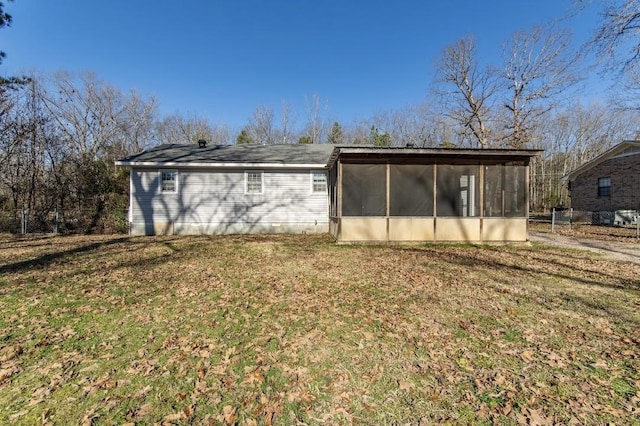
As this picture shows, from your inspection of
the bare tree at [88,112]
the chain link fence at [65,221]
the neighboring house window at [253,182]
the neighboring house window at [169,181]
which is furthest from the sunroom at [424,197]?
the bare tree at [88,112]

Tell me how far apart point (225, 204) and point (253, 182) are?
1.54m

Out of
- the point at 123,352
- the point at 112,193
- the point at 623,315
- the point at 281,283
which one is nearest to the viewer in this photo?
the point at 123,352

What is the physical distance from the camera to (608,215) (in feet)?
57.2

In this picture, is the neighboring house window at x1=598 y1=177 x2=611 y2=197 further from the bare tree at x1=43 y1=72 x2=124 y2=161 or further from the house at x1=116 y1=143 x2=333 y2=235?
the bare tree at x1=43 y1=72 x2=124 y2=161

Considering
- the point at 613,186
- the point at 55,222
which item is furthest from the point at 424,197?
the point at 613,186

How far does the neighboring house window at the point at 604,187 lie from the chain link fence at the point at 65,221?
2598 cm

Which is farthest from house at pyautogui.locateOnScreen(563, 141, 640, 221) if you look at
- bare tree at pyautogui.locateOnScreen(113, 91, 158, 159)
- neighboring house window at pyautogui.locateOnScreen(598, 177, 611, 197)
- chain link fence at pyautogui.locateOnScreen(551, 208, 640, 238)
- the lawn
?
bare tree at pyautogui.locateOnScreen(113, 91, 158, 159)

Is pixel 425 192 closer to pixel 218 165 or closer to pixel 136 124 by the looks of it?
pixel 218 165

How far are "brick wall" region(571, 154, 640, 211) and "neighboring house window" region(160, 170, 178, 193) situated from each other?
2346 centimetres

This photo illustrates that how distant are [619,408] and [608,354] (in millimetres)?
1115

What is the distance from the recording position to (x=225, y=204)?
44.3 ft

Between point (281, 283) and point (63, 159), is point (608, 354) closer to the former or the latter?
point (281, 283)

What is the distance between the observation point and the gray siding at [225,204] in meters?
13.1

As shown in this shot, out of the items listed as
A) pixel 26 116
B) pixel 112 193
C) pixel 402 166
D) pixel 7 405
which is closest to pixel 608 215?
pixel 402 166
